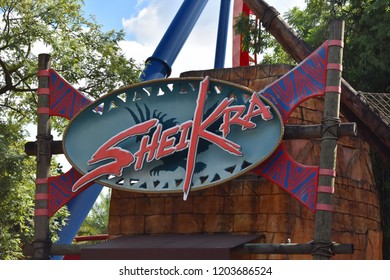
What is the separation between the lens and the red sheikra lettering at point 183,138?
43.3ft

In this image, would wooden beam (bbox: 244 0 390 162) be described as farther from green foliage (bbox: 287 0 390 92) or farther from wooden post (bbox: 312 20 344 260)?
green foliage (bbox: 287 0 390 92)

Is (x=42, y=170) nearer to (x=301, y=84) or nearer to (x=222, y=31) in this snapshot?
(x=301, y=84)

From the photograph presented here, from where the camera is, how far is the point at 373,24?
64.8 ft

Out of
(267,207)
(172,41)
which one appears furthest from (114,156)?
(172,41)

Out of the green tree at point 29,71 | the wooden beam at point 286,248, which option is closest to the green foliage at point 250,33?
the green tree at point 29,71

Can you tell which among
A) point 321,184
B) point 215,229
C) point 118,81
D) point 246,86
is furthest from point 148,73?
point 321,184

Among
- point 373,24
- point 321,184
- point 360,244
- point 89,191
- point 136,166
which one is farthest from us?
point 373,24

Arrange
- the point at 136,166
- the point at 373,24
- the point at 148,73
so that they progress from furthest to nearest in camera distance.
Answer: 1. the point at 373,24
2. the point at 148,73
3. the point at 136,166

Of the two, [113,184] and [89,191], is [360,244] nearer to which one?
[113,184]

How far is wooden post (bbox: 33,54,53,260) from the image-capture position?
13734 mm

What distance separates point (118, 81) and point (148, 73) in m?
2.01

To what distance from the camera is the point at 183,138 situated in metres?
13.5

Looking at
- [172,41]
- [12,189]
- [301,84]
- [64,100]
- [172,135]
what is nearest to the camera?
[301,84]

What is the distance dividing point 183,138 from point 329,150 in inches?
87.7
